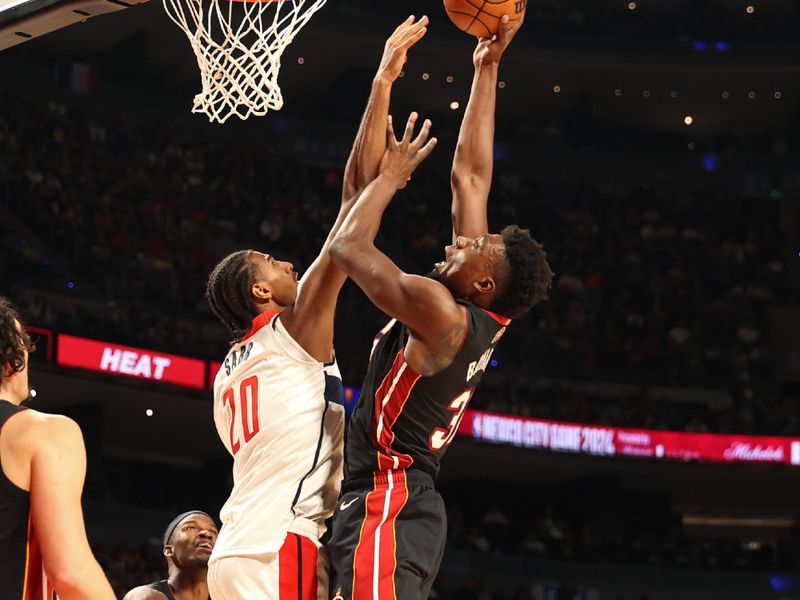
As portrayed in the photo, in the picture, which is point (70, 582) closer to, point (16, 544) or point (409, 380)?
point (16, 544)

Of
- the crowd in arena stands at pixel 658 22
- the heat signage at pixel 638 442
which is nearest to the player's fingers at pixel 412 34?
the heat signage at pixel 638 442

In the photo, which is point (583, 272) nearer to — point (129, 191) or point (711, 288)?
point (711, 288)

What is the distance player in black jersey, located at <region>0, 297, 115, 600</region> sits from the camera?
2.73 meters

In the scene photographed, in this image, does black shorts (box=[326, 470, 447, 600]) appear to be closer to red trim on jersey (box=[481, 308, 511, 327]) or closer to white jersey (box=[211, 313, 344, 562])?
white jersey (box=[211, 313, 344, 562])

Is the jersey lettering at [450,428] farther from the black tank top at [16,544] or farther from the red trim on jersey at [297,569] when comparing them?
the black tank top at [16,544]

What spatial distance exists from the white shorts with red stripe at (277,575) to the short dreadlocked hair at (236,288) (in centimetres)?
77

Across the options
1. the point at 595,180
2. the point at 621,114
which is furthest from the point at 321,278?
the point at 621,114

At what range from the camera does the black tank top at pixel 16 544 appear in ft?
9.07

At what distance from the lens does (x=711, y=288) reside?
787 inches

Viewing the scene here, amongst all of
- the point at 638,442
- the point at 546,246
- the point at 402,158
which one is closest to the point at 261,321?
the point at 402,158

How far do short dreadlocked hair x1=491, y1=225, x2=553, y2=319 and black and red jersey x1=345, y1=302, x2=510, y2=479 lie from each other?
0.09m

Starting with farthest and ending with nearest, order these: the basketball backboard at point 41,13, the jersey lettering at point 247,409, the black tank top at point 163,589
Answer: the black tank top at point 163,589 → the basketball backboard at point 41,13 → the jersey lettering at point 247,409

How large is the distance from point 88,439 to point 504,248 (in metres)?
12.9

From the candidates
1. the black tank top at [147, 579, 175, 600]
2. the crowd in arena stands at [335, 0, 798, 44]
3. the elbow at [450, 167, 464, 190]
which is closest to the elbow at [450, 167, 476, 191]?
the elbow at [450, 167, 464, 190]
